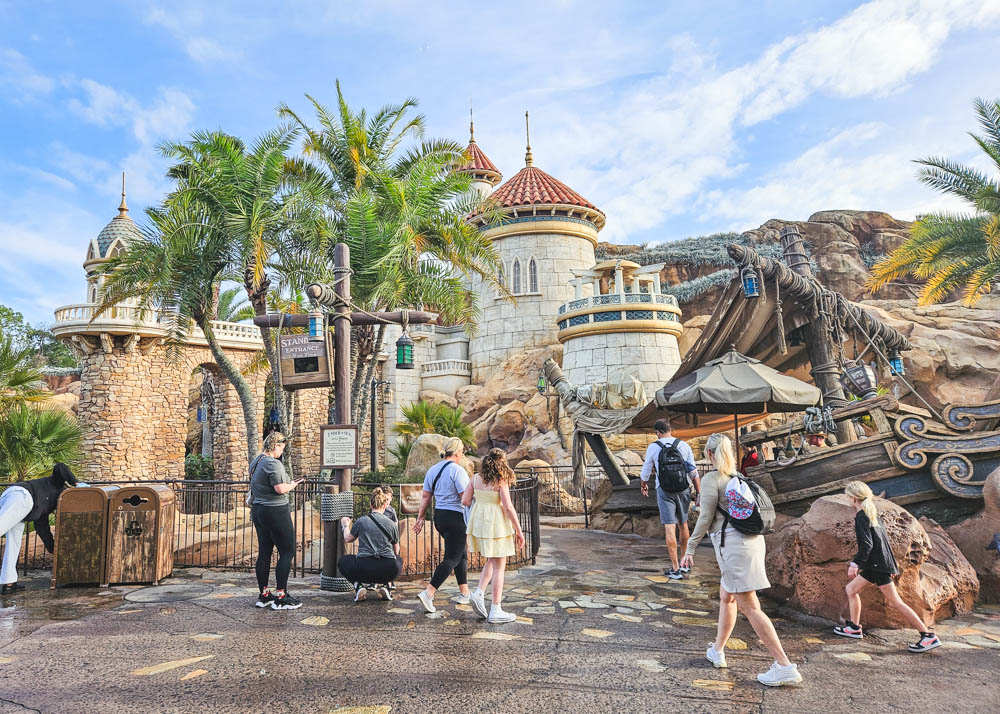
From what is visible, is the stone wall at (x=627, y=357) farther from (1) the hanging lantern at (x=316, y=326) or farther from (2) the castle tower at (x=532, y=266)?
(1) the hanging lantern at (x=316, y=326)

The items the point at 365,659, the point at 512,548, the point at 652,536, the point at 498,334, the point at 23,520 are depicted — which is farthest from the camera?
the point at 498,334

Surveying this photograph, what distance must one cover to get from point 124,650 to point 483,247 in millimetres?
11283

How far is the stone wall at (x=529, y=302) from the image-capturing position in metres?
28.8

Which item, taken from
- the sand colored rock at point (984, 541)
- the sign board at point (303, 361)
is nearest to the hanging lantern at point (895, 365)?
the sand colored rock at point (984, 541)

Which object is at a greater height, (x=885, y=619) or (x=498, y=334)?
(x=498, y=334)

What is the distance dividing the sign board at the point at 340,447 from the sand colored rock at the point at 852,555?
463 cm

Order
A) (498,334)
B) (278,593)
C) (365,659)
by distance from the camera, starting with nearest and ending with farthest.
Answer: (365,659)
(278,593)
(498,334)

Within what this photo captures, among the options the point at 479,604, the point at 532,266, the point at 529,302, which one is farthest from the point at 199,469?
the point at 479,604

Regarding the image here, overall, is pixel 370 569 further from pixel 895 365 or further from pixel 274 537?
pixel 895 365

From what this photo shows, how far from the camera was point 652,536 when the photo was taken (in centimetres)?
1190

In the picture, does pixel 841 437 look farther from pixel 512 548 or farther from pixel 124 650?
pixel 124 650

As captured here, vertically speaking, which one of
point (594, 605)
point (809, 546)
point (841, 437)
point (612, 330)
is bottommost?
point (594, 605)

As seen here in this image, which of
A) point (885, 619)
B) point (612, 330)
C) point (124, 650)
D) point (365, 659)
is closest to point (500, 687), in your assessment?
point (365, 659)

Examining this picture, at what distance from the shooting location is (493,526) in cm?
584
